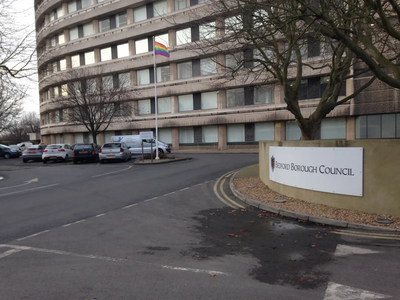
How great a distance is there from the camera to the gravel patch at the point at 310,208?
6.86m

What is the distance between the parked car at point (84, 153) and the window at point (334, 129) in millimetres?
19778

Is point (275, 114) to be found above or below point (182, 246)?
above

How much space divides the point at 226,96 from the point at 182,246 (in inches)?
1150

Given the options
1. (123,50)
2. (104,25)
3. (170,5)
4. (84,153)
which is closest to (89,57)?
(104,25)

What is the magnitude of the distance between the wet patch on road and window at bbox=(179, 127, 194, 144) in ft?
93.7

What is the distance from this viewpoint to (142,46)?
38219 mm

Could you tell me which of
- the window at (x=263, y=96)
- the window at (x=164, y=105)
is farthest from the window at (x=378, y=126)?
the window at (x=164, y=105)

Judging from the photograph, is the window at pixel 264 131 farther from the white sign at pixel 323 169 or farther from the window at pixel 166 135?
the white sign at pixel 323 169

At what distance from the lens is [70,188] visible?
12453 mm

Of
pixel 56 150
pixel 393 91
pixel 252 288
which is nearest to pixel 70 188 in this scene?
pixel 252 288

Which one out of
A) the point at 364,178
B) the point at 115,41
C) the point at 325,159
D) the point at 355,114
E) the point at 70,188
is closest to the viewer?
the point at 364,178

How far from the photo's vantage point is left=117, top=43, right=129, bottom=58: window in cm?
3947

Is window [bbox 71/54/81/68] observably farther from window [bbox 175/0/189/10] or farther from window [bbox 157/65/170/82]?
window [bbox 175/0/189/10]

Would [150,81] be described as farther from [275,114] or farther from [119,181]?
[119,181]
